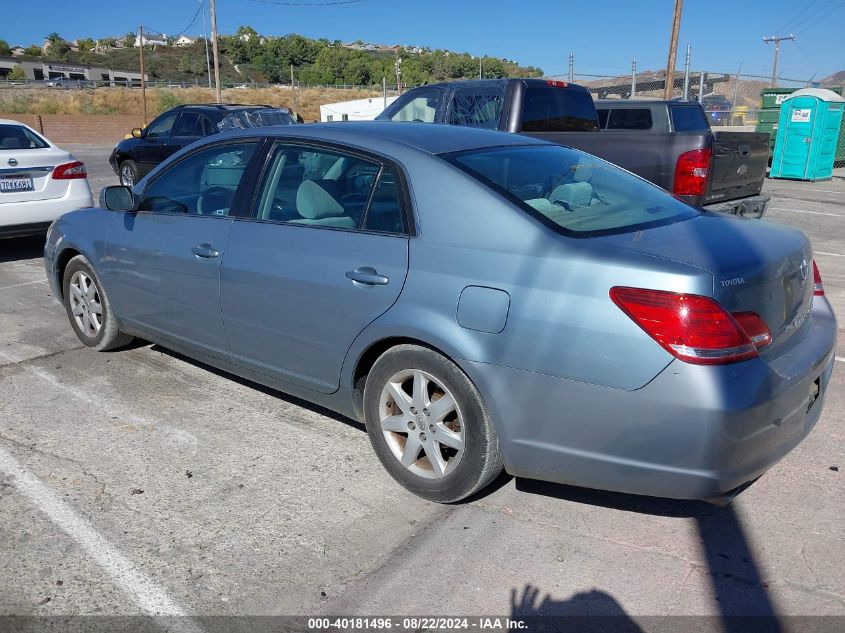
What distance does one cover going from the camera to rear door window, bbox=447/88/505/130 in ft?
27.0

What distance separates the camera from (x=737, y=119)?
32.4 metres

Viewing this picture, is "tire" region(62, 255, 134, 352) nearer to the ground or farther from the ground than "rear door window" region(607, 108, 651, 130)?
nearer to the ground

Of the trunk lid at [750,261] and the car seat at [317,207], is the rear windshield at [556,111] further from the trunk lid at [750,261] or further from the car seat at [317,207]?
the trunk lid at [750,261]

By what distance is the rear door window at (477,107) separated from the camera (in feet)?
27.0

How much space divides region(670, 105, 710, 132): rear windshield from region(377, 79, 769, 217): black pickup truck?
2234mm

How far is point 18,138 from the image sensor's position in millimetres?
8719

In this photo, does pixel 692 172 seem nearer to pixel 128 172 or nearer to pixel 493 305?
pixel 493 305

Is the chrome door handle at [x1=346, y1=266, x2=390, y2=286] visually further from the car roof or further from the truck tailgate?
the truck tailgate

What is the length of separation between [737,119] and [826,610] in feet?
109

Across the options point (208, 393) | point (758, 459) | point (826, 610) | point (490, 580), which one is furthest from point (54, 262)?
point (826, 610)

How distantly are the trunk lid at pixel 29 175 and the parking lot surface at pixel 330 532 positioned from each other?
4.62 meters

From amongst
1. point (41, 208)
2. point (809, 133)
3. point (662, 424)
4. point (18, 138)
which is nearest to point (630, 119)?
point (41, 208)

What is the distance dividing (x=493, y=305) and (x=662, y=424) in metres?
0.77

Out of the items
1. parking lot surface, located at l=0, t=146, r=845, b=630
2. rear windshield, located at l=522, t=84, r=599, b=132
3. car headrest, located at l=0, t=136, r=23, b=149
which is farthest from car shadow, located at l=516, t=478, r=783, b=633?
car headrest, located at l=0, t=136, r=23, b=149
